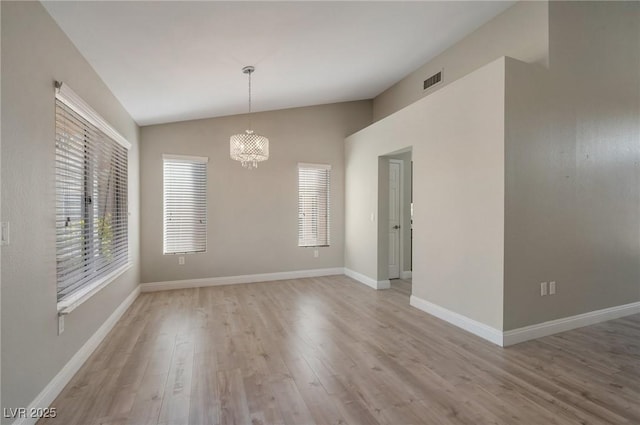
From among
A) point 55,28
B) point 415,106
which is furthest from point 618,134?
point 55,28

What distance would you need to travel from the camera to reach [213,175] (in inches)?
204

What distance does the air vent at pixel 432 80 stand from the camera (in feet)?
14.8

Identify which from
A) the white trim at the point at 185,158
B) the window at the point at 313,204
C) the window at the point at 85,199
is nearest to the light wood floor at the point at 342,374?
the window at the point at 85,199

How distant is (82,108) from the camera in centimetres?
258

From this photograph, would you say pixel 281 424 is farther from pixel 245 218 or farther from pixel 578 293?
pixel 245 218

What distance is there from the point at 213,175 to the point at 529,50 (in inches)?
183

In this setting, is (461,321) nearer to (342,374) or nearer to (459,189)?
(459,189)

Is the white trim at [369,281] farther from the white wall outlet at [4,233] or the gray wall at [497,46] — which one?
the white wall outlet at [4,233]

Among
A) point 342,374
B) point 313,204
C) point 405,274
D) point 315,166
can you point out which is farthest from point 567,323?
point 315,166

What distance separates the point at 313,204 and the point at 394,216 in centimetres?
157

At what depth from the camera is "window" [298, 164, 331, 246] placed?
5.83 metres

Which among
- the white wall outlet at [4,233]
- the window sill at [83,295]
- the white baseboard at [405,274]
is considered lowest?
the white baseboard at [405,274]

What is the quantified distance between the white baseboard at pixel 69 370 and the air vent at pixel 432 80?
5.25 meters

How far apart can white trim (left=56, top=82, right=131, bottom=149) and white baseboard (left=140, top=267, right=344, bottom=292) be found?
2.45m
